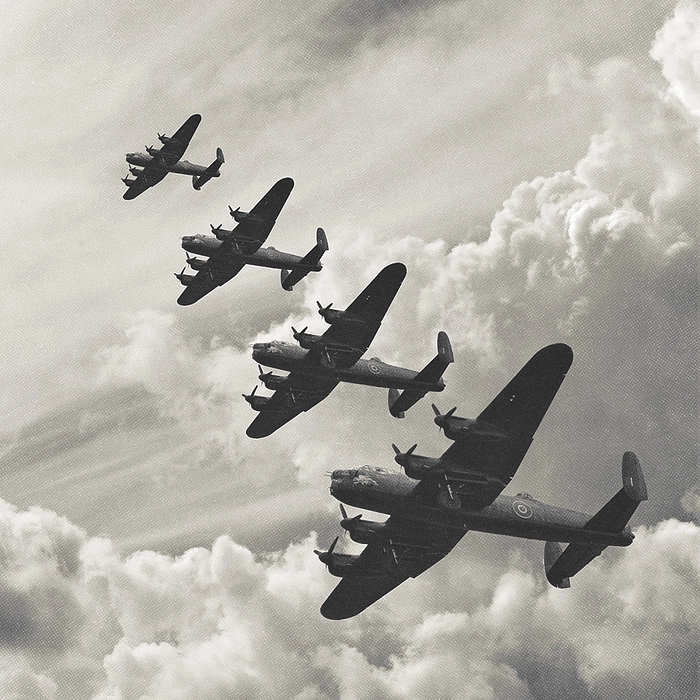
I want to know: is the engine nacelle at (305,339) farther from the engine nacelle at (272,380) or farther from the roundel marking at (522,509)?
the roundel marking at (522,509)

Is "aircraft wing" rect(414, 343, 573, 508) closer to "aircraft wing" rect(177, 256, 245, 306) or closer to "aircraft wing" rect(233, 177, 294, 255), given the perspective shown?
"aircraft wing" rect(233, 177, 294, 255)

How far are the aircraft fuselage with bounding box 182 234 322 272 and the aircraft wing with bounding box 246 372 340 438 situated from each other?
1072 cm

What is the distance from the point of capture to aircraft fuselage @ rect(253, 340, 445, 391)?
6506 centimetres

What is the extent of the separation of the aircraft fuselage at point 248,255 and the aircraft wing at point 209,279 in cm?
100

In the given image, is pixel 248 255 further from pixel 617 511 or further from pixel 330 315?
pixel 617 511

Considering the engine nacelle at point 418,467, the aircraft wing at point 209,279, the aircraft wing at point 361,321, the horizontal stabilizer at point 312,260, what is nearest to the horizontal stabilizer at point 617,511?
the engine nacelle at point 418,467

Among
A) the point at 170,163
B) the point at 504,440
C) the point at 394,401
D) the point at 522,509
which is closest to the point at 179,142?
the point at 170,163

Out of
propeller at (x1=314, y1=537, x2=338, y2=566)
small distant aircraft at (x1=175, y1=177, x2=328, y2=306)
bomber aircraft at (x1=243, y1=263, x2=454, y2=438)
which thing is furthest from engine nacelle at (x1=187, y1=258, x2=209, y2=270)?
propeller at (x1=314, y1=537, x2=338, y2=566)

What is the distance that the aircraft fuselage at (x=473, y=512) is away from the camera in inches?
1966

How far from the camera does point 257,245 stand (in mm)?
73062

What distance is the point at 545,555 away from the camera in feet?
193

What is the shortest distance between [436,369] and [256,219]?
2058cm

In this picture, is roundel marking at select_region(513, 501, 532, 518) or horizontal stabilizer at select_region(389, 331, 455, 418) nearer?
roundel marking at select_region(513, 501, 532, 518)

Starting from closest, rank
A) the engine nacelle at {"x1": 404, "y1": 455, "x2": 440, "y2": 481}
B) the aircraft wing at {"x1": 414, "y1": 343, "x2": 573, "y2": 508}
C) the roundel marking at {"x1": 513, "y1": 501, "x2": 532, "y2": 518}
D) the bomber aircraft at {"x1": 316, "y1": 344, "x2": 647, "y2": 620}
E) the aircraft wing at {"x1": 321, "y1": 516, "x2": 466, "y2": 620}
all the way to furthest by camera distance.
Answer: the aircraft wing at {"x1": 414, "y1": 343, "x2": 573, "y2": 508} < the bomber aircraft at {"x1": 316, "y1": 344, "x2": 647, "y2": 620} < the engine nacelle at {"x1": 404, "y1": 455, "x2": 440, "y2": 481} < the roundel marking at {"x1": 513, "y1": 501, "x2": 532, "y2": 518} < the aircraft wing at {"x1": 321, "y1": 516, "x2": 466, "y2": 620}
